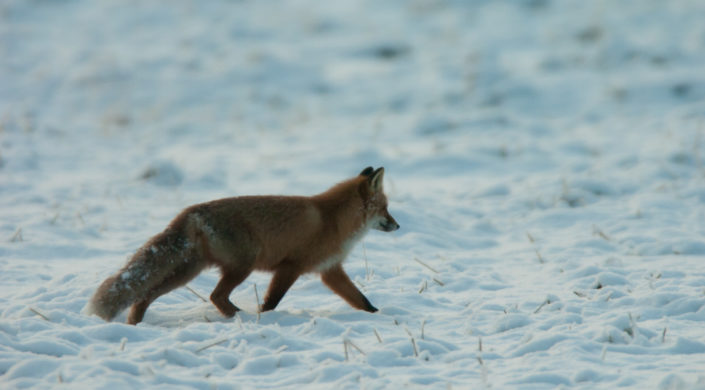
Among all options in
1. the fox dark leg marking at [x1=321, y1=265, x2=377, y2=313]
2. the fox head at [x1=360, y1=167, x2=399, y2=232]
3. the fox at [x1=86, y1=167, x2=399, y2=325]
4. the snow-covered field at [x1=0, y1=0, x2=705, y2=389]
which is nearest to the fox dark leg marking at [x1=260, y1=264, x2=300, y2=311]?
the fox at [x1=86, y1=167, x2=399, y2=325]

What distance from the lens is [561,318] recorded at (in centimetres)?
602

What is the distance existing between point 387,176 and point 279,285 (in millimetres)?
6579

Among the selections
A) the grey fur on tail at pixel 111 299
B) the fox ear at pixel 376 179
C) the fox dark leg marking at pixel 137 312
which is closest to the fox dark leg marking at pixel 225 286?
the fox dark leg marking at pixel 137 312

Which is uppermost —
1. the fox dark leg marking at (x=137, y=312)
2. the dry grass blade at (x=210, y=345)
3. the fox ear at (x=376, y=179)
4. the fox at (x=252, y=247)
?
the fox ear at (x=376, y=179)

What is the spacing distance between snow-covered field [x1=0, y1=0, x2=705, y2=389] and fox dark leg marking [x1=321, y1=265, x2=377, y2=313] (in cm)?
23

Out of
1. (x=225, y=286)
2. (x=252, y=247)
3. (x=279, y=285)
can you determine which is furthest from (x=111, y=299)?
(x=279, y=285)

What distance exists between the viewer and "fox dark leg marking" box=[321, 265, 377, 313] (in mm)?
6535

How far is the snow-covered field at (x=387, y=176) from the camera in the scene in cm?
515

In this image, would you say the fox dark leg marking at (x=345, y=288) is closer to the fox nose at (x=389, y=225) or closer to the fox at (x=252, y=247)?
the fox at (x=252, y=247)

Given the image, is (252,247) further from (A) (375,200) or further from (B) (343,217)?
(A) (375,200)

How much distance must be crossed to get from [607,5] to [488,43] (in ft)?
13.2

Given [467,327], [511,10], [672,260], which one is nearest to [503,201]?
[672,260]

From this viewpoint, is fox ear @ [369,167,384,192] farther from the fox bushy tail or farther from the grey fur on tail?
the grey fur on tail

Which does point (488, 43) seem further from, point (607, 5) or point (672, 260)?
point (672, 260)
